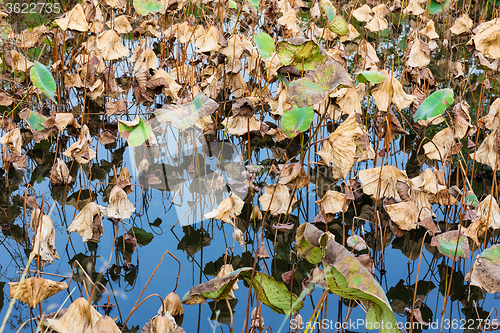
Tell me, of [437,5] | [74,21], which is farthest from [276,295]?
[437,5]

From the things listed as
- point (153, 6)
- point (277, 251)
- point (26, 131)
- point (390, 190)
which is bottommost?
point (277, 251)

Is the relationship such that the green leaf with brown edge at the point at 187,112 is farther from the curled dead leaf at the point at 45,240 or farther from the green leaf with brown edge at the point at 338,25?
the green leaf with brown edge at the point at 338,25

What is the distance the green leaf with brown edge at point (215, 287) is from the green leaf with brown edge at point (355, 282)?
0.13 meters

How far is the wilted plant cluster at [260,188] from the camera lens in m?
0.90

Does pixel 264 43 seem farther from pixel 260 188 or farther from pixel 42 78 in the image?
pixel 42 78

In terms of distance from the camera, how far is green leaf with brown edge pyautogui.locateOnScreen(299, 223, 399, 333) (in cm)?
62

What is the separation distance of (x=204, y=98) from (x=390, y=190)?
601mm

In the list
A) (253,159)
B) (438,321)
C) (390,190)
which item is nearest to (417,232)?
(390,190)

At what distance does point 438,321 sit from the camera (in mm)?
1104

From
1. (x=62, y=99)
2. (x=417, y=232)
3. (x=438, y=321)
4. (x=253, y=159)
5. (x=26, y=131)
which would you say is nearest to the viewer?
(x=438, y=321)

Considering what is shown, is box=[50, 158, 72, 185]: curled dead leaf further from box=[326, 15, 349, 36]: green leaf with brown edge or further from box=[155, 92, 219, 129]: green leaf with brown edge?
box=[326, 15, 349, 36]: green leaf with brown edge

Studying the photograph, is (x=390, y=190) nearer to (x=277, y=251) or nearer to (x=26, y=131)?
(x=277, y=251)

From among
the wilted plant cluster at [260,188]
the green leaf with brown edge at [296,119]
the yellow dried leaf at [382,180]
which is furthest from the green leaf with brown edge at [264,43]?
the yellow dried leaf at [382,180]

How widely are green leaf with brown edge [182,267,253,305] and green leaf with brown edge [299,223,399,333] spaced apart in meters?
0.13
